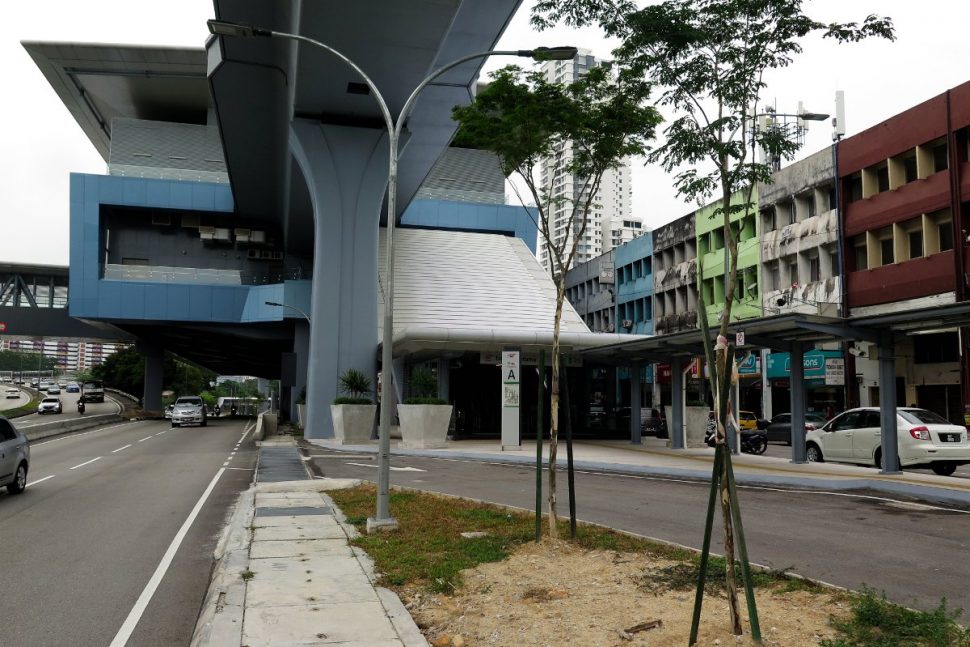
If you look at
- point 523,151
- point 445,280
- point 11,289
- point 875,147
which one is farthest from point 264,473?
point 11,289

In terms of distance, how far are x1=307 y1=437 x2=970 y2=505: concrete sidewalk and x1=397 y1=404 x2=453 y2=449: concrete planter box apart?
2.09 ft

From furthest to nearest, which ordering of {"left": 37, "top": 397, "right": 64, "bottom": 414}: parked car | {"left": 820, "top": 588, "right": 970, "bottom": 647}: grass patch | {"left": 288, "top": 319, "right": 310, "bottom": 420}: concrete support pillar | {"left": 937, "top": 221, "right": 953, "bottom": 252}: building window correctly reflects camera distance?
{"left": 37, "top": 397, "right": 64, "bottom": 414}: parked car, {"left": 288, "top": 319, "right": 310, "bottom": 420}: concrete support pillar, {"left": 937, "top": 221, "right": 953, "bottom": 252}: building window, {"left": 820, "top": 588, "right": 970, "bottom": 647}: grass patch

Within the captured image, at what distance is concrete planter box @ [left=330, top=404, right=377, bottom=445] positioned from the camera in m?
32.3

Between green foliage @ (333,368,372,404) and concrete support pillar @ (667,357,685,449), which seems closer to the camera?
concrete support pillar @ (667,357,685,449)

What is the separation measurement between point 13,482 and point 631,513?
1161cm

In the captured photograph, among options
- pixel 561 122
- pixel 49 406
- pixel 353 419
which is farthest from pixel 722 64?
pixel 49 406

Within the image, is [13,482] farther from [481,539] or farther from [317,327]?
[317,327]

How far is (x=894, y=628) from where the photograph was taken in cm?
556

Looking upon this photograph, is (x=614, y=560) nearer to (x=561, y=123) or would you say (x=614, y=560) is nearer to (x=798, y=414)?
(x=561, y=123)

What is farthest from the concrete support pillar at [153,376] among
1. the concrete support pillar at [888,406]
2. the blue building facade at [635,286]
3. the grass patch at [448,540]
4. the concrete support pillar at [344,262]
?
the concrete support pillar at [888,406]

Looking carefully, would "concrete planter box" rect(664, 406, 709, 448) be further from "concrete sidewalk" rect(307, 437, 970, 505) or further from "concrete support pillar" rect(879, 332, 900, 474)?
"concrete support pillar" rect(879, 332, 900, 474)

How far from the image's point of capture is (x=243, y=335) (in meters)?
59.7

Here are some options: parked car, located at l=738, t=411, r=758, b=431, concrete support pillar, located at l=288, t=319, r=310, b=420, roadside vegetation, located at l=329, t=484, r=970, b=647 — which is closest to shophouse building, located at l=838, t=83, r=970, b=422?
parked car, located at l=738, t=411, r=758, b=431

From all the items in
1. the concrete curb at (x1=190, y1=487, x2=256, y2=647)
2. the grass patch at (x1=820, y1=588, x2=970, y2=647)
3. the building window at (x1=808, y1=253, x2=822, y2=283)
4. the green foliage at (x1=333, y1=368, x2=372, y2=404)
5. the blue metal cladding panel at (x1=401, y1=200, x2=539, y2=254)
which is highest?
the blue metal cladding panel at (x1=401, y1=200, x2=539, y2=254)
